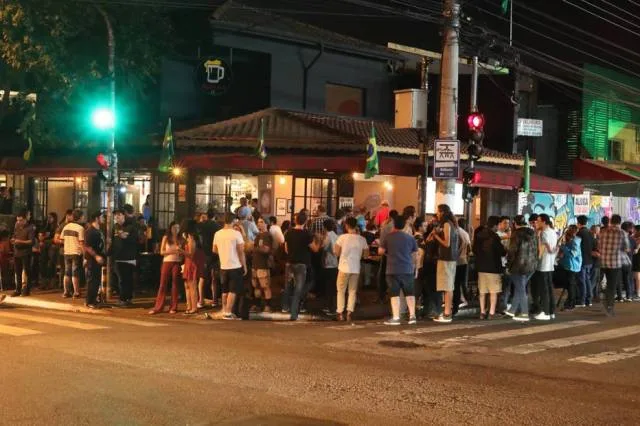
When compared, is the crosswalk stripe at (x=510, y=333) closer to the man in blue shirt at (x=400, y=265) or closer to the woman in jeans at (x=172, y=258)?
the man in blue shirt at (x=400, y=265)

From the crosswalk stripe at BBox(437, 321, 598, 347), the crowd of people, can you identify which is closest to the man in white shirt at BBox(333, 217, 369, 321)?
the crowd of people

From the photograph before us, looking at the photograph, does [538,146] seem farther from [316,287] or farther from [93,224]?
[93,224]

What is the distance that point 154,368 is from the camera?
28.5ft

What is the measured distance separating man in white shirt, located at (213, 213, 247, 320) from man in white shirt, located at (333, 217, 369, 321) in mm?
1762

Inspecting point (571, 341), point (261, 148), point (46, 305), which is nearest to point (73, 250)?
point (46, 305)

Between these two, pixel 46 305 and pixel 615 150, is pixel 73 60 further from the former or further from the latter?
pixel 615 150

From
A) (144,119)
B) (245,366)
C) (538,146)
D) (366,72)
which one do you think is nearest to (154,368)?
(245,366)

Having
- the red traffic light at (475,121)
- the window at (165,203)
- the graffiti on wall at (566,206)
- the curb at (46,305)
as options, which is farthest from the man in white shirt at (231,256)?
the graffiti on wall at (566,206)

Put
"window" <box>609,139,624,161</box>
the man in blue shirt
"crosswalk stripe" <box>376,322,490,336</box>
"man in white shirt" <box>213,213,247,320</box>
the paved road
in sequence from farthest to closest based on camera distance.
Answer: "window" <box>609,139,624,161</box> → "man in white shirt" <box>213,213,247,320</box> → the man in blue shirt → "crosswalk stripe" <box>376,322,490,336</box> → the paved road

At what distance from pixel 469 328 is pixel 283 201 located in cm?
877

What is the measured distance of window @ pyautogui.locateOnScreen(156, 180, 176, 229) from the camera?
21.3 metres

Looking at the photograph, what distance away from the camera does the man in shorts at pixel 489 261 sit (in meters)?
13.7

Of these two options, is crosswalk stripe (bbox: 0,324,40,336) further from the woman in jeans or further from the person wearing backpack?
the person wearing backpack

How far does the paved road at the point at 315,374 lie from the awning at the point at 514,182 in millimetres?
8291
